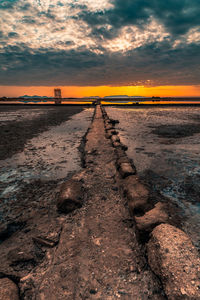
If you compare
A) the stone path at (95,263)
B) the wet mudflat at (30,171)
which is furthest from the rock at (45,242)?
the wet mudflat at (30,171)

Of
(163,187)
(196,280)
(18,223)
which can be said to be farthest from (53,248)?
(163,187)

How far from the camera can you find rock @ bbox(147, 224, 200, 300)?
103 centimetres

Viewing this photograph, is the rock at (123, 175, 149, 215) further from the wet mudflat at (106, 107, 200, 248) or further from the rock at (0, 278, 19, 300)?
the rock at (0, 278, 19, 300)

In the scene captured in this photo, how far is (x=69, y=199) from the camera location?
6.68ft

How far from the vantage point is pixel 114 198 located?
2.24 m

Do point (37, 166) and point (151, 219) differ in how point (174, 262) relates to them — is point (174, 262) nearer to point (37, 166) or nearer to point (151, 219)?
point (151, 219)

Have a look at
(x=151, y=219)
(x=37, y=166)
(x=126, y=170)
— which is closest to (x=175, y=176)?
(x=126, y=170)

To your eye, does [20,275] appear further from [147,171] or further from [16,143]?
[16,143]

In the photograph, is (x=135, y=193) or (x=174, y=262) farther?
(x=135, y=193)

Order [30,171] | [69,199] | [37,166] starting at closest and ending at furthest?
[69,199], [30,171], [37,166]

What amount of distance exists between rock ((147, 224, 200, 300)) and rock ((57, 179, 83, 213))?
97 cm

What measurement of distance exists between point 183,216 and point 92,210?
1.07 m

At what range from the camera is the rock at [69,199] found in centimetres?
200

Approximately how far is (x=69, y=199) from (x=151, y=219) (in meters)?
0.98
